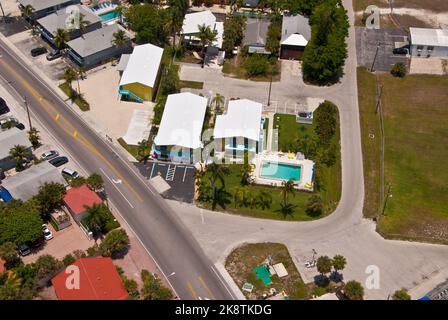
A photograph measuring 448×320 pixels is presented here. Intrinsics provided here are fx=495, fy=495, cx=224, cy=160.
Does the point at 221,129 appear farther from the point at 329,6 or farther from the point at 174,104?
the point at 329,6

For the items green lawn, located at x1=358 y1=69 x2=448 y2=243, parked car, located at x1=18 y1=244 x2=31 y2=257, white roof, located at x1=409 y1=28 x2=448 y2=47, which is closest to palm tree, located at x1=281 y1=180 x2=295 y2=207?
green lawn, located at x1=358 y1=69 x2=448 y2=243

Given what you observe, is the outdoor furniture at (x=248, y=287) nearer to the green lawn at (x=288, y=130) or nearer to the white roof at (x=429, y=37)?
the green lawn at (x=288, y=130)

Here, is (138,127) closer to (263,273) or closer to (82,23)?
(82,23)

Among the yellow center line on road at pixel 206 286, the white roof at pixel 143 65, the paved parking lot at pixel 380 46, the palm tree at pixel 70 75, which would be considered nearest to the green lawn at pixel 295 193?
the yellow center line on road at pixel 206 286

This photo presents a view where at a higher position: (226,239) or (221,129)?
(221,129)

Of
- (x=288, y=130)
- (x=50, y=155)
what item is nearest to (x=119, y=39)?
(x=50, y=155)
